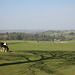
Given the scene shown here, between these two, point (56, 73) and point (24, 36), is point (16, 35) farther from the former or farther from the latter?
point (56, 73)

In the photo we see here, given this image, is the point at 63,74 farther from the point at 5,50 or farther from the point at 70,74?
the point at 5,50

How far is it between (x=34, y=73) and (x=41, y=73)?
31cm

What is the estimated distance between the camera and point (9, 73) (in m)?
7.26

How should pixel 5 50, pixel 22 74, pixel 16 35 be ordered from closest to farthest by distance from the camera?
pixel 22 74
pixel 5 50
pixel 16 35

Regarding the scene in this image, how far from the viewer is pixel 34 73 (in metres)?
7.26

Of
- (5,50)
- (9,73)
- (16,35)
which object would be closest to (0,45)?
(5,50)

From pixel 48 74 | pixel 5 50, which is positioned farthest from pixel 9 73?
pixel 5 50

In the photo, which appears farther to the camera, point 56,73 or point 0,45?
point 0,45

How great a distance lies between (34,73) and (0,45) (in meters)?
9.75

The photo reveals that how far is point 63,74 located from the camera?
23.6 ft

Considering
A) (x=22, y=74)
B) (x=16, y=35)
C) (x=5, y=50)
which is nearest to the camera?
(x=22, y=74)

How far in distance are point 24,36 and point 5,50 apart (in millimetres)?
57441

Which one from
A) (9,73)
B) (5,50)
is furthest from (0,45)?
(9,73)

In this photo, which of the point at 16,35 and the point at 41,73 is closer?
the point at 41,73
